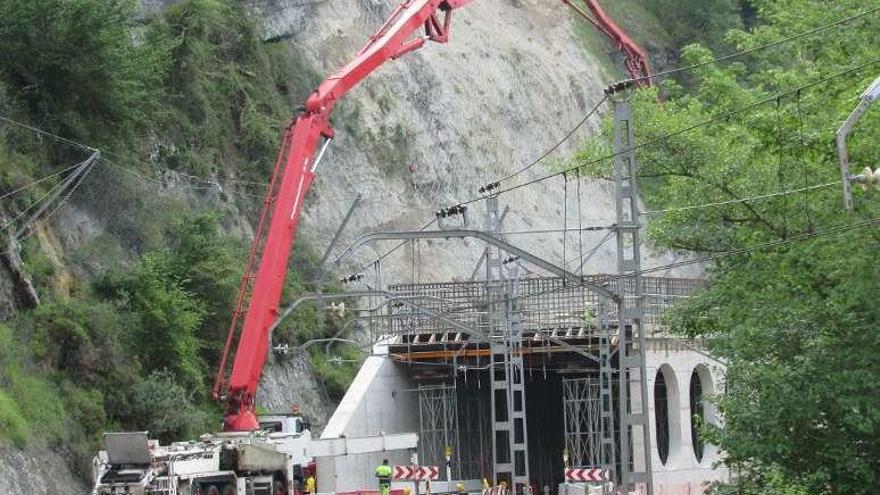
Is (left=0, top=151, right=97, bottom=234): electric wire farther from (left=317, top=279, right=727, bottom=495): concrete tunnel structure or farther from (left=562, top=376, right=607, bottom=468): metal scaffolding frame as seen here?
(left=562, top=376, right=607, bottom=468): metal scaffolding frame

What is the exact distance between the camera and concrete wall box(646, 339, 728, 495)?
49.1 metres

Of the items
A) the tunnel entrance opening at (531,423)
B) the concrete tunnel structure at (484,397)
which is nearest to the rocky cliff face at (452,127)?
the concrete tunnel structure at (484,397)

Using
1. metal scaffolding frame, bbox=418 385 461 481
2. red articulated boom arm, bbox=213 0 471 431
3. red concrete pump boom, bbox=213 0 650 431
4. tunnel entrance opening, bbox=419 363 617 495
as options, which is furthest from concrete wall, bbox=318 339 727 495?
red concrete pump boom, bbox=213 0 650 431

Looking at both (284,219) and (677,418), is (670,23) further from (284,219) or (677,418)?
(284,219)

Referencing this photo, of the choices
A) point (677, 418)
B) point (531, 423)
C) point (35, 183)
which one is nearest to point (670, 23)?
point (531, 423)

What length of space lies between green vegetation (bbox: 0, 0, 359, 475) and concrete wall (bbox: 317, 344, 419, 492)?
3320 mm

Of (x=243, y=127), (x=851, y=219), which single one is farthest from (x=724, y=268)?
(x=243, y=127)

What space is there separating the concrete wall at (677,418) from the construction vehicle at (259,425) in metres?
12.7

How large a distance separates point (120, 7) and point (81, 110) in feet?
10.5

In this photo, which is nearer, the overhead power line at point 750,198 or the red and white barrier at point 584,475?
the overhead power line at point 750,198

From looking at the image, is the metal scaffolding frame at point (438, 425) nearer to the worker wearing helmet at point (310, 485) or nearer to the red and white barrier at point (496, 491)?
the red and white barrier at point (496, 491)

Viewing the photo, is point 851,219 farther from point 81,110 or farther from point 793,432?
point 81,110

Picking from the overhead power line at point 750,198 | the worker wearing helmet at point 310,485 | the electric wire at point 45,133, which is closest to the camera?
the overhead power line at point 750,198

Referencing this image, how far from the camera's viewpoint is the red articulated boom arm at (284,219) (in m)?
36.2
